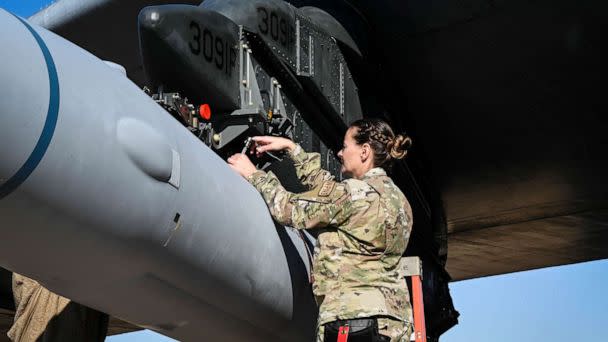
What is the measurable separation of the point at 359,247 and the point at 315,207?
286mm

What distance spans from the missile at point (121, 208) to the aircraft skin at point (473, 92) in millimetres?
4079

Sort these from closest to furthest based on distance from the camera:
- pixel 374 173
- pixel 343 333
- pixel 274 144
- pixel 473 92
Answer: pixel 343 333, pixel 374 173, pixel 274 144, pixel 473 92

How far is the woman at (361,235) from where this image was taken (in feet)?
12.1

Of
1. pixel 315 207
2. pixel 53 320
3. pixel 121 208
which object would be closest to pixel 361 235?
pixel 315 207

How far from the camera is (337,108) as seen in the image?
689cm

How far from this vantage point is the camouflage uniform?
3723 millimetres

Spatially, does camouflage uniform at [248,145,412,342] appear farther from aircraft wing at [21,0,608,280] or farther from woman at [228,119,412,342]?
aircraft wing at [21,0,608,280]

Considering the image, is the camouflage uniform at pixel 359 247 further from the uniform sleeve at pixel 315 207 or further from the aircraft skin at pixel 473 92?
the aircraft skin at pixel 473 92

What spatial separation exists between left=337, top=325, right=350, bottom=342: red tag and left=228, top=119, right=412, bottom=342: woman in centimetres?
3

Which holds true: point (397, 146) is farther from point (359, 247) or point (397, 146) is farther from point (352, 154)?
point (359, 247)

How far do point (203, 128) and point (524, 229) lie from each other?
10003mm

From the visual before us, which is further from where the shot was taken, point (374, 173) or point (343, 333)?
point (374, 173)

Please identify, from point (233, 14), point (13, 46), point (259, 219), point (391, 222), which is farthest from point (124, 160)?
point (233, 14)

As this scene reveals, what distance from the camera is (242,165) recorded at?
4.43 meters
